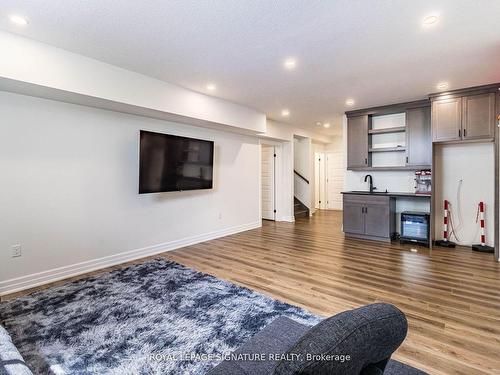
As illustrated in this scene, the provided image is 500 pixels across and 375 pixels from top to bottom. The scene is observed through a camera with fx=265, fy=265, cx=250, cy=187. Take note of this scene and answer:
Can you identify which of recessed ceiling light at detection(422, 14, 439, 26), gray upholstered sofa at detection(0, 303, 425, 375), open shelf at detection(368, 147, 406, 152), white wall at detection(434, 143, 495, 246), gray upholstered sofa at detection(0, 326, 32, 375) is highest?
recessed ceiling light at detection(422, 14, 439, 26)

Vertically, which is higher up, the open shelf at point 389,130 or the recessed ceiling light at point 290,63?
the recessed ceiling light at point 290,63

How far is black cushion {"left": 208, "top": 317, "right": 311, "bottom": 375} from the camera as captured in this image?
1219 millimetres

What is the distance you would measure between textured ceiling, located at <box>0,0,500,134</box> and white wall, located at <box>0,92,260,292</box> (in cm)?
89

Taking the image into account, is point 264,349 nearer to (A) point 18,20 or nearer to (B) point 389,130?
(A) point 18,20

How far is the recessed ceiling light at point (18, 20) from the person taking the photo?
A: 2359 millimetres

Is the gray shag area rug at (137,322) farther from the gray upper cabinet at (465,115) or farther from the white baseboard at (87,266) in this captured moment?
the gray upper cabinet at (465,115)

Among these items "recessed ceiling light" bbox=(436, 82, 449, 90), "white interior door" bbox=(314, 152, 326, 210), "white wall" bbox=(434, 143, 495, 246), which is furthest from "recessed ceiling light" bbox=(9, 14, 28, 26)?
"white interior door" bbox=(314, 152, 326, 210)

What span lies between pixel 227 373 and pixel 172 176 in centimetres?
352

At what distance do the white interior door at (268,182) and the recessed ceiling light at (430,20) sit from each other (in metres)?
5.06

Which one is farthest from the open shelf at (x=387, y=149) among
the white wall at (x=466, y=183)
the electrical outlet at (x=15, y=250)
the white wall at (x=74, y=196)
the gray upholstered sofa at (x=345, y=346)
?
the electrical outlet at (x=15, y=250)

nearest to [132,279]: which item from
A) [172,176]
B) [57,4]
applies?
[172,176]

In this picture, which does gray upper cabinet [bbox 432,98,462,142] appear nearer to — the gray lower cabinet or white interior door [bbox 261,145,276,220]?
the gray lower cabinet

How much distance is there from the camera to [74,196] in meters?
3.50

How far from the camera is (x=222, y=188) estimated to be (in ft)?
18.4
